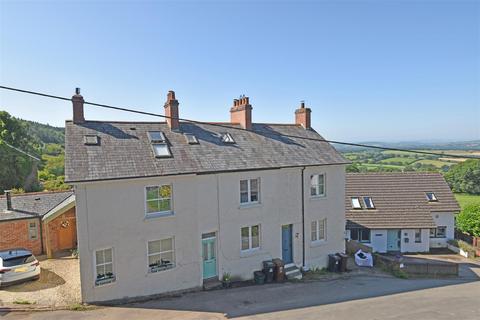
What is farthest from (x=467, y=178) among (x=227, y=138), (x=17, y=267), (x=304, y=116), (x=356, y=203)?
(x=17, y=267)

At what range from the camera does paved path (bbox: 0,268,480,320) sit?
11898mm

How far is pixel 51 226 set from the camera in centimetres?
1792

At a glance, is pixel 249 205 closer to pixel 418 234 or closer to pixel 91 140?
pixel 91 140

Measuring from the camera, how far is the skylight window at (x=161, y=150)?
14692 mm

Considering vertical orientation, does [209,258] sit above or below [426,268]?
above

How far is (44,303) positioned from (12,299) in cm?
134

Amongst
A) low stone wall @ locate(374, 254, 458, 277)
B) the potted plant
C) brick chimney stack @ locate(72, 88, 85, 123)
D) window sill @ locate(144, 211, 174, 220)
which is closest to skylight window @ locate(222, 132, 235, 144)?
window sill @ locate(144, 211, 174, 220)

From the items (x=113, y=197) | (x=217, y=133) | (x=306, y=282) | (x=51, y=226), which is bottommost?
(x=306, y=282)

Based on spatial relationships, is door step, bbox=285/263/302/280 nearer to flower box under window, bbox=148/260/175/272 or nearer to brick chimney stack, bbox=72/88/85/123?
flower box under window, bbox=148/260/175/272

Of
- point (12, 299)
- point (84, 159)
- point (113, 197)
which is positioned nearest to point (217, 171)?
point (113, 197)

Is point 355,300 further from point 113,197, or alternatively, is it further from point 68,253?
point 68,253

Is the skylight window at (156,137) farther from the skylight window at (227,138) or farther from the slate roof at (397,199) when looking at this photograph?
the slate roof at (397,199)

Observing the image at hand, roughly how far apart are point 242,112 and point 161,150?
255 inches

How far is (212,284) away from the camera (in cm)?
1496
